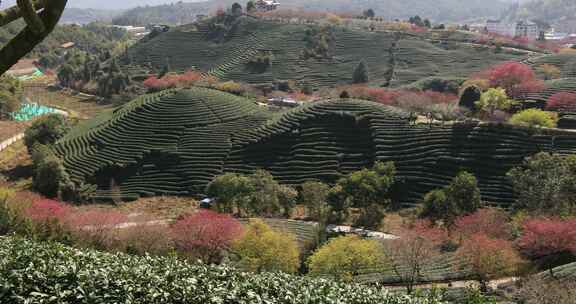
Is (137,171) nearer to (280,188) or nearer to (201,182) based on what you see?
(201,182)

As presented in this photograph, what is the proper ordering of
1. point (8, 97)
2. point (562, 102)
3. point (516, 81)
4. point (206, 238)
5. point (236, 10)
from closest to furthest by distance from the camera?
point (206, 238), point (562, 102), point (516, 81), point (8, 97), point (236, 10)

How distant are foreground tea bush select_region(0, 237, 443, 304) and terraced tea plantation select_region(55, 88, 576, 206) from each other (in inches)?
1087

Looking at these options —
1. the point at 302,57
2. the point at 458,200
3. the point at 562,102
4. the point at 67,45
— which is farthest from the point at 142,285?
the point at 67,45

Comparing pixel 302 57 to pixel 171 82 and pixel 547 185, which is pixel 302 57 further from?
pixel 547 185

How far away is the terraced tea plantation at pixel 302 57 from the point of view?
81438mm

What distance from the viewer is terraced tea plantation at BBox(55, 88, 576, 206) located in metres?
39.6

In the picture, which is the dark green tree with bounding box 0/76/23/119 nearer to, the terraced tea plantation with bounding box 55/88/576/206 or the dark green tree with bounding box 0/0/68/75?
the terraced tea plantation with bounding box 55/88/576/206

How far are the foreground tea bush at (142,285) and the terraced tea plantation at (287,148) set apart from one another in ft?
90.6

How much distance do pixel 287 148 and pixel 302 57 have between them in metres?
44.6

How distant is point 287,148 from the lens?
45844 mm

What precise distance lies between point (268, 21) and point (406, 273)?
275 ft

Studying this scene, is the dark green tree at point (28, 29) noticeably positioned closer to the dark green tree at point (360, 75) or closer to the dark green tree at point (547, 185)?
the dark green tree at point (547, 185)

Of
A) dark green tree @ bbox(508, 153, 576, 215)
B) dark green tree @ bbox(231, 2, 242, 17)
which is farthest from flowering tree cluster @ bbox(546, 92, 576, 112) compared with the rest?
dark green tree @ bbox(231, 2, 242, 17)

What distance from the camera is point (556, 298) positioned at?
17141mm
